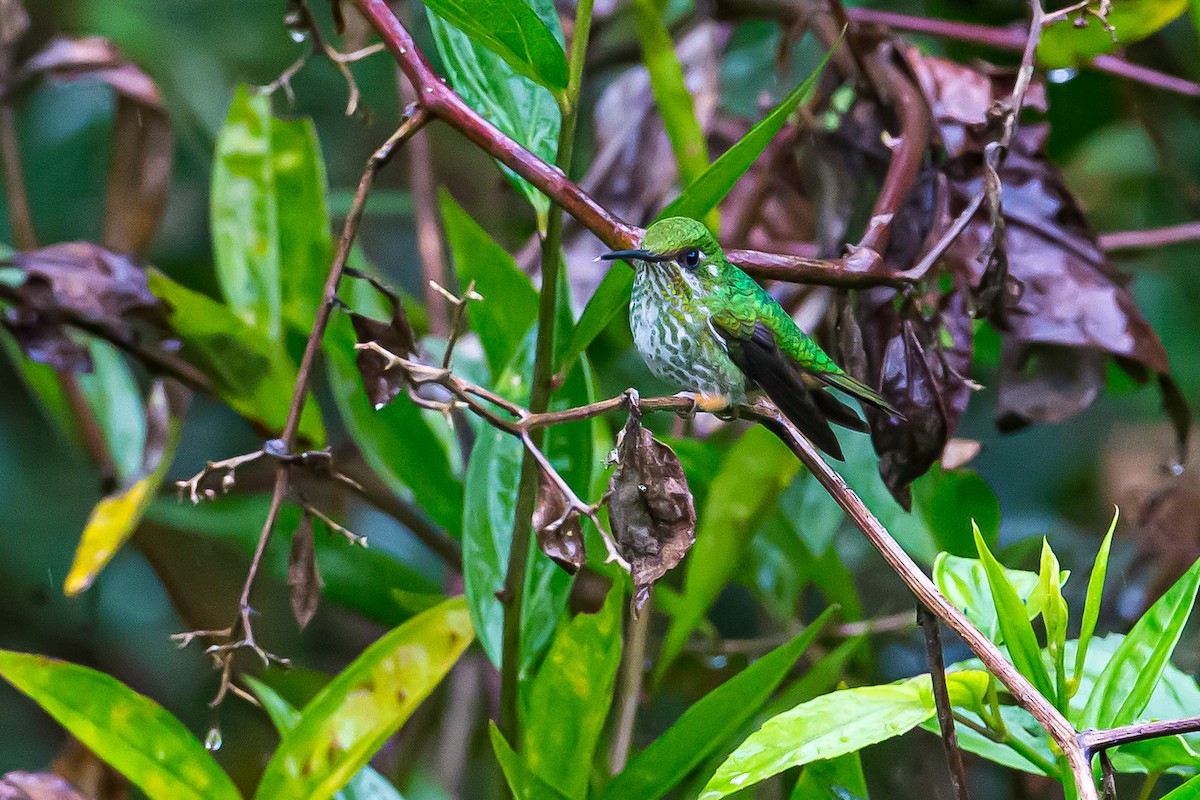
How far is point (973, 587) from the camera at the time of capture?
2.77 ft

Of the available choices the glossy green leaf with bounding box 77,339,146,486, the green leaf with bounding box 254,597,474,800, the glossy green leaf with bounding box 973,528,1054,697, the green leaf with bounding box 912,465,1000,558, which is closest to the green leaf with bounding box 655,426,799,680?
the green leaf with bounding box 912,465,1000,558

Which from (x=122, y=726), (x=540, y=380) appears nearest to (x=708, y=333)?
(x=540, y=380)

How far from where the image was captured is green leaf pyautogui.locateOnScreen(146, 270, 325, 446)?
1.24 meters

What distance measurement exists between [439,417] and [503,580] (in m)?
0.38

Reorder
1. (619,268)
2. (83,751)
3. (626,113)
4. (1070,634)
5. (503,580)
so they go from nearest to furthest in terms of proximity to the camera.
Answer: (619,268) → (503,580) → (83,751) → (626,113) → (1070,634)

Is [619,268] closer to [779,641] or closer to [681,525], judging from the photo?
[681,525]

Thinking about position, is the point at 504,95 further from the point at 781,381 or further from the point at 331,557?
the point at 331,557

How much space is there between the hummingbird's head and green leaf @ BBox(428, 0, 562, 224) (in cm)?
13

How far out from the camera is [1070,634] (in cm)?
174

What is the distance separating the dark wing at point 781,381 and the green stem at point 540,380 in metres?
0.14

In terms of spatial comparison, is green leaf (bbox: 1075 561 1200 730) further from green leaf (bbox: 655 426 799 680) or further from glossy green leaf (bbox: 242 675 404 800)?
glossy green leaf (bbox: 242 675 404 800)

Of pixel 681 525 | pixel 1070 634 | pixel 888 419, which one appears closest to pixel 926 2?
pixel 1070 634

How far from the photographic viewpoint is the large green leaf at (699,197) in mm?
798

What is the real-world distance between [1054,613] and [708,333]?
1.07 feet
